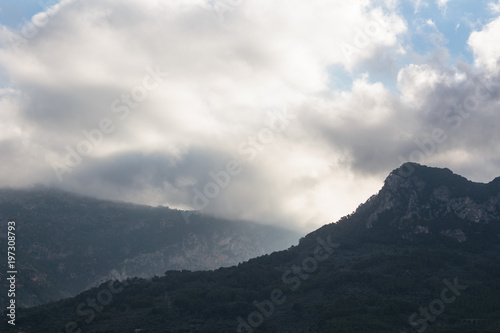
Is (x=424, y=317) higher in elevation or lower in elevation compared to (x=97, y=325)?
lower

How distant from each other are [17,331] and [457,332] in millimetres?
170967

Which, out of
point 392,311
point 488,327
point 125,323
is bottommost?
point 488,327

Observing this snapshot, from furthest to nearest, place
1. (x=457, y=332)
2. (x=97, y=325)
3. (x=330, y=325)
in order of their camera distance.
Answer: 1. (x=97, y=325)
2. (x=330, y=325)
3. (x=457, y=332)

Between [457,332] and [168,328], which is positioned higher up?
[168,328]

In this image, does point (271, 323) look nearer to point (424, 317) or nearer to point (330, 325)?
point (330, 325)

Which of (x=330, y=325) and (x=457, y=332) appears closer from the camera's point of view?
(x=457, y=332)

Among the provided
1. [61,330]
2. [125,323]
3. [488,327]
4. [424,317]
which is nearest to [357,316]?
[424,317]

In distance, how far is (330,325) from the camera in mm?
184500

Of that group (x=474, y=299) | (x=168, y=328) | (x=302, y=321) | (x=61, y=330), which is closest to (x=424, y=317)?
(x=474, y=299)

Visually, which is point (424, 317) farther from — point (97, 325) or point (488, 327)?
point (97, 325)

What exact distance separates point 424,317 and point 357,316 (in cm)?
2673

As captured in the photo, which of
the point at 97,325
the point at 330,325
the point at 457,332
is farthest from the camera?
the point at 97,325

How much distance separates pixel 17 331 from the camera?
198375 millimetres

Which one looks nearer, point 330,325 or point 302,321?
point 330,325
